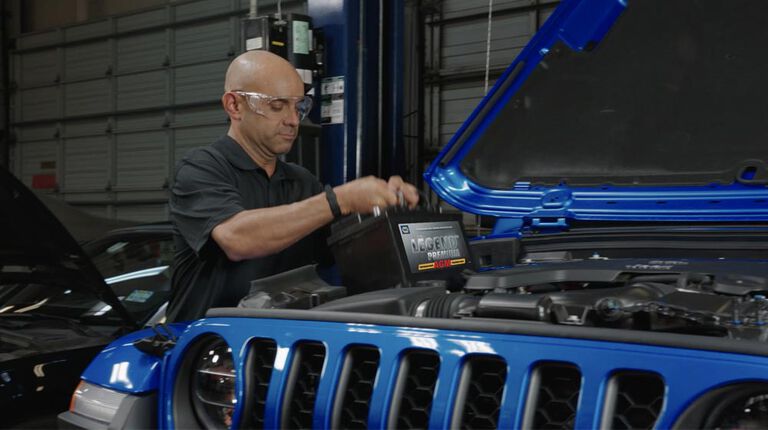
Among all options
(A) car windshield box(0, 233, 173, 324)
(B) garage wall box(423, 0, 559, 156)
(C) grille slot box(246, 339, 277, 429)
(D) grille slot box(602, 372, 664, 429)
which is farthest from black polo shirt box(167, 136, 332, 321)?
(B) garage wall box(423, 0, 559, 156)

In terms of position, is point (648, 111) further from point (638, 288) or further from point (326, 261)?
point (326, 261)

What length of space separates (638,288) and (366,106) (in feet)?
9.95

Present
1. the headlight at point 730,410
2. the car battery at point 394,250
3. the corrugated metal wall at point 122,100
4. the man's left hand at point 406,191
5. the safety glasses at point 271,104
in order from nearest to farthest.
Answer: the headlight at point 730,410 < the car battery at point 394,250 < the man's left hand at point 406,191 < the safety glasses at point 271,104 < the corrugated metal wall at point 122,100

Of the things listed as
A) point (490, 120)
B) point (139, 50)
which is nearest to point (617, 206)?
point (490, 120)

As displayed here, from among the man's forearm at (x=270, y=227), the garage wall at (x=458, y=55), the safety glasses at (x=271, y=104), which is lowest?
the man's forearm at (x=270, y=227)

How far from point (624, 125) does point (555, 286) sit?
2.37ft

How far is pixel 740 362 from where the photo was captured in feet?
3.08

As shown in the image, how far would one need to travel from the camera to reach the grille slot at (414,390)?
1162 mm

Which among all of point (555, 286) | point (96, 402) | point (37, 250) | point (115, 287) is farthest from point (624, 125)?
point (115, 287)

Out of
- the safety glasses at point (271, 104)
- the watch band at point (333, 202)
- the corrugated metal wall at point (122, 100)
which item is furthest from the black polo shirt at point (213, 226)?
the corrugated metal wall at point (122, 100)

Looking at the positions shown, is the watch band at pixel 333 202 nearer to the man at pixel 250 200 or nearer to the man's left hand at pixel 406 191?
the man at pixel 250 200

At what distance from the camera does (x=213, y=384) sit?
4.77ft

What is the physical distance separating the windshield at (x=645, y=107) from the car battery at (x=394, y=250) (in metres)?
0.54

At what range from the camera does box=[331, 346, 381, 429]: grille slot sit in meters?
1.22
